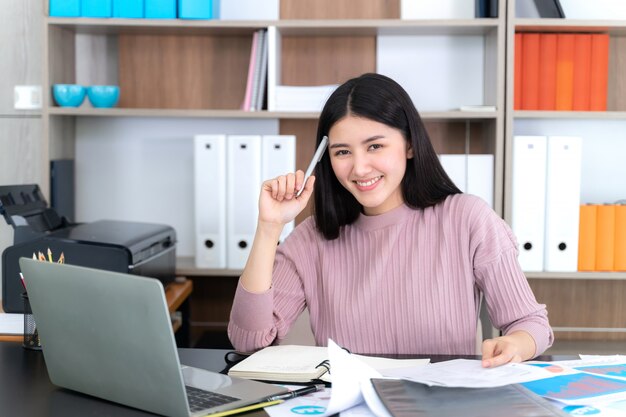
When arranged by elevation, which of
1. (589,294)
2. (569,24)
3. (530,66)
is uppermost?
(569,24)

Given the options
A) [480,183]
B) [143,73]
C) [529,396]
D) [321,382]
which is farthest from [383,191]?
[143,73]

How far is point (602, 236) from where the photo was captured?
110 inches

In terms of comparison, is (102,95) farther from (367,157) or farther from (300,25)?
(367,157)

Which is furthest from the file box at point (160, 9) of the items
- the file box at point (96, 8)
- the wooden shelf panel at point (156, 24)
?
the file box at point (96, 8)

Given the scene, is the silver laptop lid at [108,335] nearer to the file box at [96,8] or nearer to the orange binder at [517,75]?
the file box at [96,8]

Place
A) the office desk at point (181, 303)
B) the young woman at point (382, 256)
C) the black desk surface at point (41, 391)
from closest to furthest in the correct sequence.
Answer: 1. the black desk surface at point (41, 391)
2. the young woman at point (382, 256)
3. the office desk at point (181, 303)

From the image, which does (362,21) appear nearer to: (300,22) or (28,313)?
(300,22)

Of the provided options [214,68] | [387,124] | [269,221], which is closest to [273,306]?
[269,221]

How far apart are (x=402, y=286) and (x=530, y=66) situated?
140 cm

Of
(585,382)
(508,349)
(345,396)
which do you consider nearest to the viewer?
(345,396)

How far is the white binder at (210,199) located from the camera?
9.27ft

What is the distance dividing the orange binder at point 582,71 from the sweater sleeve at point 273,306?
1.41 meters

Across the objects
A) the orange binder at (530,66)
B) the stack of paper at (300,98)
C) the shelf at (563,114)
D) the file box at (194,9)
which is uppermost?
the file box at (194,9)

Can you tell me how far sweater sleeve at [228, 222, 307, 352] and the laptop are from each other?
1.16 ft
